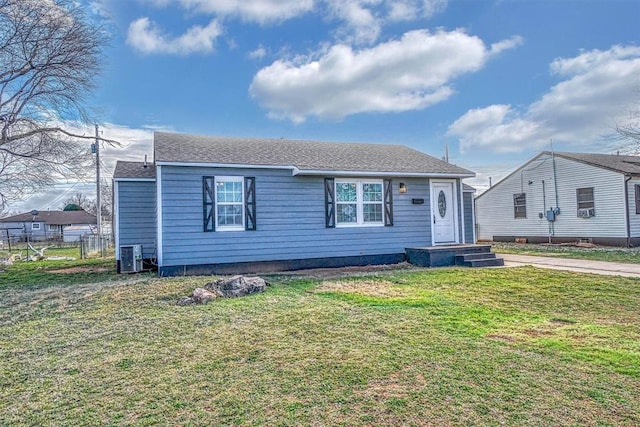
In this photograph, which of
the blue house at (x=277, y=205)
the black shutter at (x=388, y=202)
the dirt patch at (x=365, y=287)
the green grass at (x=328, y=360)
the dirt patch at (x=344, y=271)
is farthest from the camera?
the black shutter at (x=388, y=202)

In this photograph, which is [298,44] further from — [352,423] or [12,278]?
[352,423]

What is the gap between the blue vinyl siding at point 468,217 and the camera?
1450 cm

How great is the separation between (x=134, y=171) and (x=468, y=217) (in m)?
12.3

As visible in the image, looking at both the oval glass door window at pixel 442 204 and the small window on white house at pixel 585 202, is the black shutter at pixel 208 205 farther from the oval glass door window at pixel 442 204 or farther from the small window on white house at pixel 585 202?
the small window on white house at pixel 585 202

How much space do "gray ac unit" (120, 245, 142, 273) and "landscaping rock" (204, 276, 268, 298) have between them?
4860 millimetres

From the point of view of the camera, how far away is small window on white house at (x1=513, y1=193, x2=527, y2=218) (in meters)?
19.5

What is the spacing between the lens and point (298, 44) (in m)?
13.2

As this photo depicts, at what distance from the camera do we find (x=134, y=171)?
40.7 ft

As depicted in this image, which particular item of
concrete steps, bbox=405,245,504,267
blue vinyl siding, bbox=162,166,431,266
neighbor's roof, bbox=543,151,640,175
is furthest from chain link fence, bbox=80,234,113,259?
neighbor's roof, bbox=543,151,640,175

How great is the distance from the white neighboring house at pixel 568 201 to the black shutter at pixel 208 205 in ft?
52.4

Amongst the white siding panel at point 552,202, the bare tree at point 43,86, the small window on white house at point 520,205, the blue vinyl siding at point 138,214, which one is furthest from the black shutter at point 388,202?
the small window on white house at point 520,205

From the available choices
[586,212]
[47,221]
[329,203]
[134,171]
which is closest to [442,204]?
[329,203]

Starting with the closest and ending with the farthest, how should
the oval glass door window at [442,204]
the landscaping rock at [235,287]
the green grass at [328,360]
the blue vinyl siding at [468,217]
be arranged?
the green grass at [328,360] → the landscaping rock at [235,287] → the oval glass door window at [442,204] → the blue vinyl siding at [468,217]

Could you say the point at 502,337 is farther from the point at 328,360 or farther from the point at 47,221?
the point at 47,221
